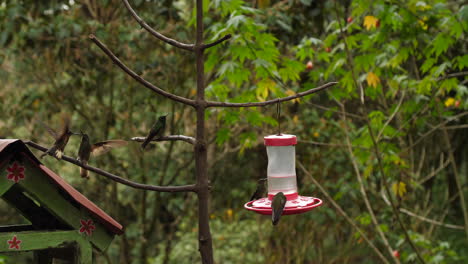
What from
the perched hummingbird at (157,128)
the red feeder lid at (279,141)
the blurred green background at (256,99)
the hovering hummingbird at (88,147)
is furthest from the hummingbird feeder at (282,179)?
the blurred green background at (256,99)

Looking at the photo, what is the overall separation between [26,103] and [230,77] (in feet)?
10.9

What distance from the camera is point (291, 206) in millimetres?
1796

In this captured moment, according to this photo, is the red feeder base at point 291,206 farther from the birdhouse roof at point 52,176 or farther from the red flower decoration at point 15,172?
the red flower decoration at point 15,172

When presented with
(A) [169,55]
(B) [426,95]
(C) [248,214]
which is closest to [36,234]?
(B) [426,95]

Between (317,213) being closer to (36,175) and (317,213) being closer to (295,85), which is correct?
(295,85)

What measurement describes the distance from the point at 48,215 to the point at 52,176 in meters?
0.33

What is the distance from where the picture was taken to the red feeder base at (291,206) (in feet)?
5.74

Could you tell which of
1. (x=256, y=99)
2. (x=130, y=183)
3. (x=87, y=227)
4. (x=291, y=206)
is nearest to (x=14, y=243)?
(x=87, y=227)

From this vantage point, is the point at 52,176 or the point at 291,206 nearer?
the point at 52,176

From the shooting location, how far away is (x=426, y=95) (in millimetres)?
4324

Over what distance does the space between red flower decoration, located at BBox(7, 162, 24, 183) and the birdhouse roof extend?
3 centimetres

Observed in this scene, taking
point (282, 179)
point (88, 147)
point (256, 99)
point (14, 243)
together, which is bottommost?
point (14, 243)

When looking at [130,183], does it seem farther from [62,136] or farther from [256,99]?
[256,99]

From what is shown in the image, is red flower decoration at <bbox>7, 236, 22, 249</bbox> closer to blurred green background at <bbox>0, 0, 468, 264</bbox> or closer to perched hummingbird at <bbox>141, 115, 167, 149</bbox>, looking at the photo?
perched hummingbird at <bbox>141, 115, 167, 149</bbox>
